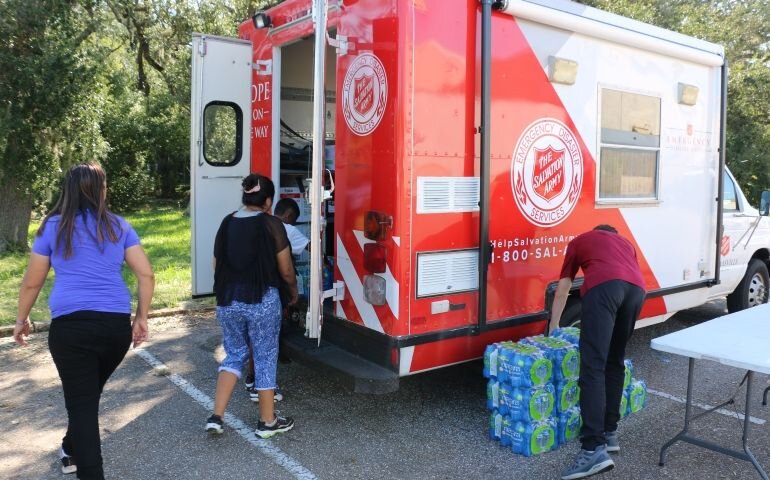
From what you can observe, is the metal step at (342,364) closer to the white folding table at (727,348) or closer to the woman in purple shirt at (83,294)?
the woman in purple shirt at (83,294)

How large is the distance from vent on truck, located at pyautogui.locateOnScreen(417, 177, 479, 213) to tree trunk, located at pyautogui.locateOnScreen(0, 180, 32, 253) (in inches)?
367

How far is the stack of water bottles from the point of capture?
385cm

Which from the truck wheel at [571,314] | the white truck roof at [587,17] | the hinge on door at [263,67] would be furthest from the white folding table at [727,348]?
the hinge on door at [263,67]

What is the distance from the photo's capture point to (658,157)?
5.29m

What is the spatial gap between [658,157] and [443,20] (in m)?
2.42

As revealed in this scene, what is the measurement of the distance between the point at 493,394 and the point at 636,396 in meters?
1.14

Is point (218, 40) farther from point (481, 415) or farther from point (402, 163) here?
point (481, 415)

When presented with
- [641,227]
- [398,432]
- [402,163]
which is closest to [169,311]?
[398,432]

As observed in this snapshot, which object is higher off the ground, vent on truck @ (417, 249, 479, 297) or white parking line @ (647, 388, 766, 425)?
vent on truck @ (417, 249, 479, 297)

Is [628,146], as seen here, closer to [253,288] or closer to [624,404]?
[624,404]

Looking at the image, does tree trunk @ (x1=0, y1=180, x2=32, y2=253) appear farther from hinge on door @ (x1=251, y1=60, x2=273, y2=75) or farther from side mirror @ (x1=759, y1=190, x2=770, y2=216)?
side mirror @ (x1=759, y1=190, x2=770, y2=216)

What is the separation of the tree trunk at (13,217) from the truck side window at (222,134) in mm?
7170

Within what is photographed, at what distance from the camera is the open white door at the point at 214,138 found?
16.5 ft

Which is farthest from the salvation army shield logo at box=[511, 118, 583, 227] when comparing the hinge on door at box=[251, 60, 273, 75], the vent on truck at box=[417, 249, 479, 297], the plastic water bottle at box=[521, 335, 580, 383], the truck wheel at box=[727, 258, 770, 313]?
the truck wheel at box=[727, 258, 770, 313]
